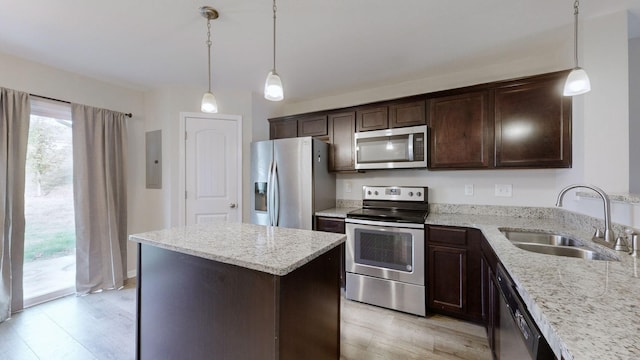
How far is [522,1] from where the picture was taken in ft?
5.57

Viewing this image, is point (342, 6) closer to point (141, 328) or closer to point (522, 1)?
point (522, 1)

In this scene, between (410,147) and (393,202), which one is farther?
(393,202)

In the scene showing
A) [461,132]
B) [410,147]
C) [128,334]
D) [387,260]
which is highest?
[461,132]

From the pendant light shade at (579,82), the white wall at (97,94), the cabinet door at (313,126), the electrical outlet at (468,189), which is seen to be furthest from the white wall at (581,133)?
the white wall at (97,94)

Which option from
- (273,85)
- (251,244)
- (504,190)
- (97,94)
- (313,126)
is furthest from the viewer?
(313,126)

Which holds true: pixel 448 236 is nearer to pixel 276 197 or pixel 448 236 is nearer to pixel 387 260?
pixel 387 260

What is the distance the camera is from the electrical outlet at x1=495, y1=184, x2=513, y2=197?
2561 mm

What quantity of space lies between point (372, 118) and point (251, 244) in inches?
81.7

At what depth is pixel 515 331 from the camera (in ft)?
3.46

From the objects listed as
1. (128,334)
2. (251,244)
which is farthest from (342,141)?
(128,334)

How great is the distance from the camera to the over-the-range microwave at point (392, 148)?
2.60 metres

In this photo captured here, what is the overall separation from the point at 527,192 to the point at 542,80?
1.03 metres

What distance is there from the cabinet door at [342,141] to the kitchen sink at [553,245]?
1.63m

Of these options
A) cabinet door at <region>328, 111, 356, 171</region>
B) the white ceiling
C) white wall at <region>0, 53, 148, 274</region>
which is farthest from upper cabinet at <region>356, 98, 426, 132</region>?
white wall at <region>0, 53, 148, 274</region>
